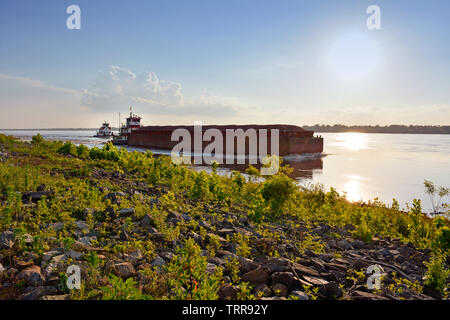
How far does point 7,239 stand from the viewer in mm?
3156

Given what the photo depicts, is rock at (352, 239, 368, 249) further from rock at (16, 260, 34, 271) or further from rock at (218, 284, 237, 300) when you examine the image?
rock at (16, 260, 34, 271)

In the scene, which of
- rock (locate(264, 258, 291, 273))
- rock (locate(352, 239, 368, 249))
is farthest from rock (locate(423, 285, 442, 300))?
rock (locate(264, 258, 291, 273))

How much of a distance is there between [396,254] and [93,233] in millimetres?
5340

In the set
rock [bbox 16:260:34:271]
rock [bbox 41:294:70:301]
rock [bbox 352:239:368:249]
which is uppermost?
rock [bbox 16:260:34:271]

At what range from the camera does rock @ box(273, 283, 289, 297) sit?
2.77m

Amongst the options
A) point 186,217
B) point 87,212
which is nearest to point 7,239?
point 87,212

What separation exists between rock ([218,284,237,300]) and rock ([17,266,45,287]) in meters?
1.82

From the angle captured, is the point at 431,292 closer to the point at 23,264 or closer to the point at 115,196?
the point at 23,264

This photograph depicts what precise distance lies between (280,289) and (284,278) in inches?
7.0

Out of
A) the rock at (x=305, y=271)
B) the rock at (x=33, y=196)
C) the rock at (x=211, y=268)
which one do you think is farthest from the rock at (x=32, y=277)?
the rock at (x=305, y=271)

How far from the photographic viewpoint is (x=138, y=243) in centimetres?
352
